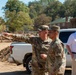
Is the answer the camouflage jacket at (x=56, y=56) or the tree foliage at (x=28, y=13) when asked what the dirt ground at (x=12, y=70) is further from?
the tree foliage at (x=28, y=13)

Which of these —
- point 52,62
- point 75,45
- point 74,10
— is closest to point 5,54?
point 75,45

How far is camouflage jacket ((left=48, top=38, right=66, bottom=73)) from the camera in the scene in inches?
172

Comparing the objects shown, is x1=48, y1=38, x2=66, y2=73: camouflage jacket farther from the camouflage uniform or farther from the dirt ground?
the dirt ground

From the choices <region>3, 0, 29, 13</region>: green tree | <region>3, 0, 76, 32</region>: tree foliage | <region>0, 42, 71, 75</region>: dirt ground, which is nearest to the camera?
<region>0, 42, 71, 75</region>: dirt ground

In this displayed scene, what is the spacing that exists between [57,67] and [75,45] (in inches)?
68.8

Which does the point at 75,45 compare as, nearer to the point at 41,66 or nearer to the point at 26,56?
the point at 41,66

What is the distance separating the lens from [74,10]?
360 ft

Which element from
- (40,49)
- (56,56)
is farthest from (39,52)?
(56,56)

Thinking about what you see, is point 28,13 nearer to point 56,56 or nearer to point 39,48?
point 39,48

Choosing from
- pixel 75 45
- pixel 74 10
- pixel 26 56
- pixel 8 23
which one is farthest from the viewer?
pixel 74 10

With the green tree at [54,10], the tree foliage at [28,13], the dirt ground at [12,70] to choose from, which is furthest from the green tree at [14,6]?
the dirt ground at [12,70]

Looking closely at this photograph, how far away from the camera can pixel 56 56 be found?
4387 millimetres

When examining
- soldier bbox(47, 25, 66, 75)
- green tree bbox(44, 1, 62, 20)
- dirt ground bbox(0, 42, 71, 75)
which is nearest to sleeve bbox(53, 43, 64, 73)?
soldier bbox(47, 25, 66, 75)

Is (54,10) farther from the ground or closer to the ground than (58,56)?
farther from the ground
